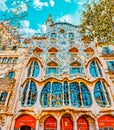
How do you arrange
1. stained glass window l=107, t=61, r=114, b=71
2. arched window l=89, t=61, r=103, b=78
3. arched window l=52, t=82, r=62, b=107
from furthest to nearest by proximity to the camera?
stained glass window l=107, t=61, r=114, b=71 → arched window l=89, t=61, r=103, b=78 → arched window l=52, t=82, r=62, b=107

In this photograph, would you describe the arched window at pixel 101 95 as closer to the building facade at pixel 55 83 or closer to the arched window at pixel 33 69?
the building facade at pixel 55 83

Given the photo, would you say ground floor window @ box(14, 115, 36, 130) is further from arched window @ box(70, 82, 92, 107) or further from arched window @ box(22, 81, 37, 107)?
arched window @ box(70, 82, 92, 107)

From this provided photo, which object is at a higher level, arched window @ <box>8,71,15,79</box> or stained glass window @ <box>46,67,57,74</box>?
stained glass window @ <box>46,67,57,74</box>

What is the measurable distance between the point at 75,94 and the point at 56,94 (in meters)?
2.23

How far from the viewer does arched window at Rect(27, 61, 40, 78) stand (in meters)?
22.4

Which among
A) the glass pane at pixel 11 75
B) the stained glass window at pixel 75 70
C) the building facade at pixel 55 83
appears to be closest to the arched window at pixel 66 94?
the building facade at pixel 55 83

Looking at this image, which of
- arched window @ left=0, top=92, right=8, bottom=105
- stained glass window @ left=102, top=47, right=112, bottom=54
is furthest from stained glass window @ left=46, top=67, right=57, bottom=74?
stained glass window @ left=102, top=47, right=112, bottom=54

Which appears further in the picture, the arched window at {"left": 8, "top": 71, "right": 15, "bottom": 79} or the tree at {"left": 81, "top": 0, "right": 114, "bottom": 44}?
the arched window at {"left": 8, "top": 71, "right": 15, "bottom": 79}

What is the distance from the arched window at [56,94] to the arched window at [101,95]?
166 inches

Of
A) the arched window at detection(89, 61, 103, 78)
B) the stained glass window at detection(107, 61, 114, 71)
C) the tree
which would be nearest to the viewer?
the tree

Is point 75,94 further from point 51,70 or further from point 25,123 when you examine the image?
point 25,123

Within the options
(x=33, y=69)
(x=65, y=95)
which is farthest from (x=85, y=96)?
(x=33, y=69)

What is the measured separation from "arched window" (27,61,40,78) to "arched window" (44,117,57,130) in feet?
19.6

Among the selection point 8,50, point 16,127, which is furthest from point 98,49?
point 16,127
